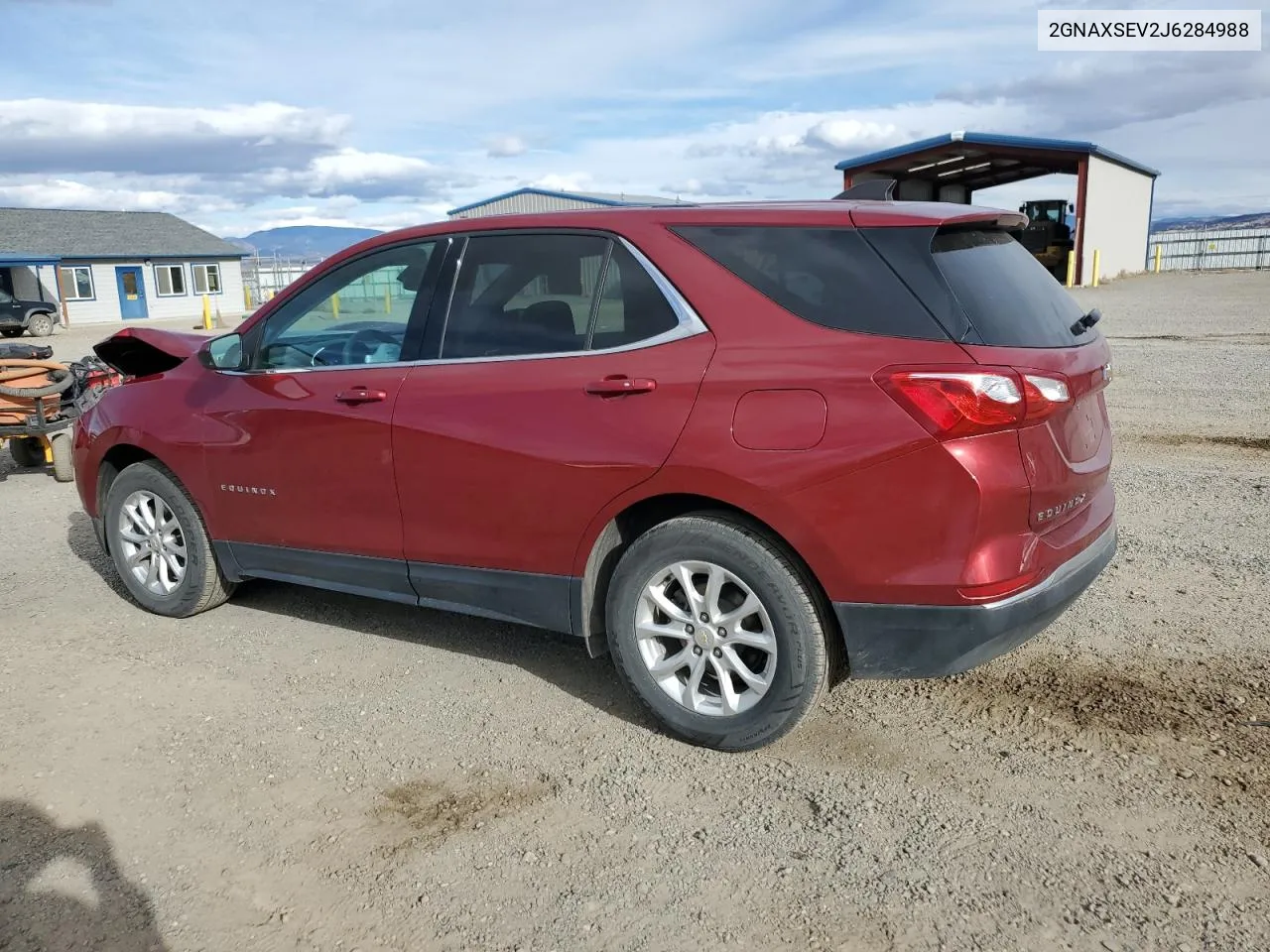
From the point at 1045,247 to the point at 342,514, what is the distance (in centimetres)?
3420

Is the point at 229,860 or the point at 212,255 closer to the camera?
the point at 229,860

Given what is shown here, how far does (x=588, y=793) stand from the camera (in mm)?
3381

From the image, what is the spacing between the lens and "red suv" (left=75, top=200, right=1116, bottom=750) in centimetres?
313

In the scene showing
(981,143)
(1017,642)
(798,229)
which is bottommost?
(1017,642)

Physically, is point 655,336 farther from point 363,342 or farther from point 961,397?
point 363,342

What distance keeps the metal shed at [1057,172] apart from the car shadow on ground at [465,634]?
27.2m

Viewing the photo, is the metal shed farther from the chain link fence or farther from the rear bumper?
the rear bumper

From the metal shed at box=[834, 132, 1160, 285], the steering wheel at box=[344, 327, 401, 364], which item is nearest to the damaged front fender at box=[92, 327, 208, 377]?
the steering wheel at box=[344, 327, 401, 364]

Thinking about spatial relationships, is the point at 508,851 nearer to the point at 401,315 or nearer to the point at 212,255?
the point at 401,315

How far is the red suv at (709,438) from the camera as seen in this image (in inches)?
123

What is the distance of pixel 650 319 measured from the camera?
11.8ft

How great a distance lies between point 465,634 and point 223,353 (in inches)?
67.9

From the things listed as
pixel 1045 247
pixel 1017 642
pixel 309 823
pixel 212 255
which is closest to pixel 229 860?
pixel 309 823

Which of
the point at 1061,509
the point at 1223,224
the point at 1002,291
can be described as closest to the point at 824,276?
the point at 1002,291
